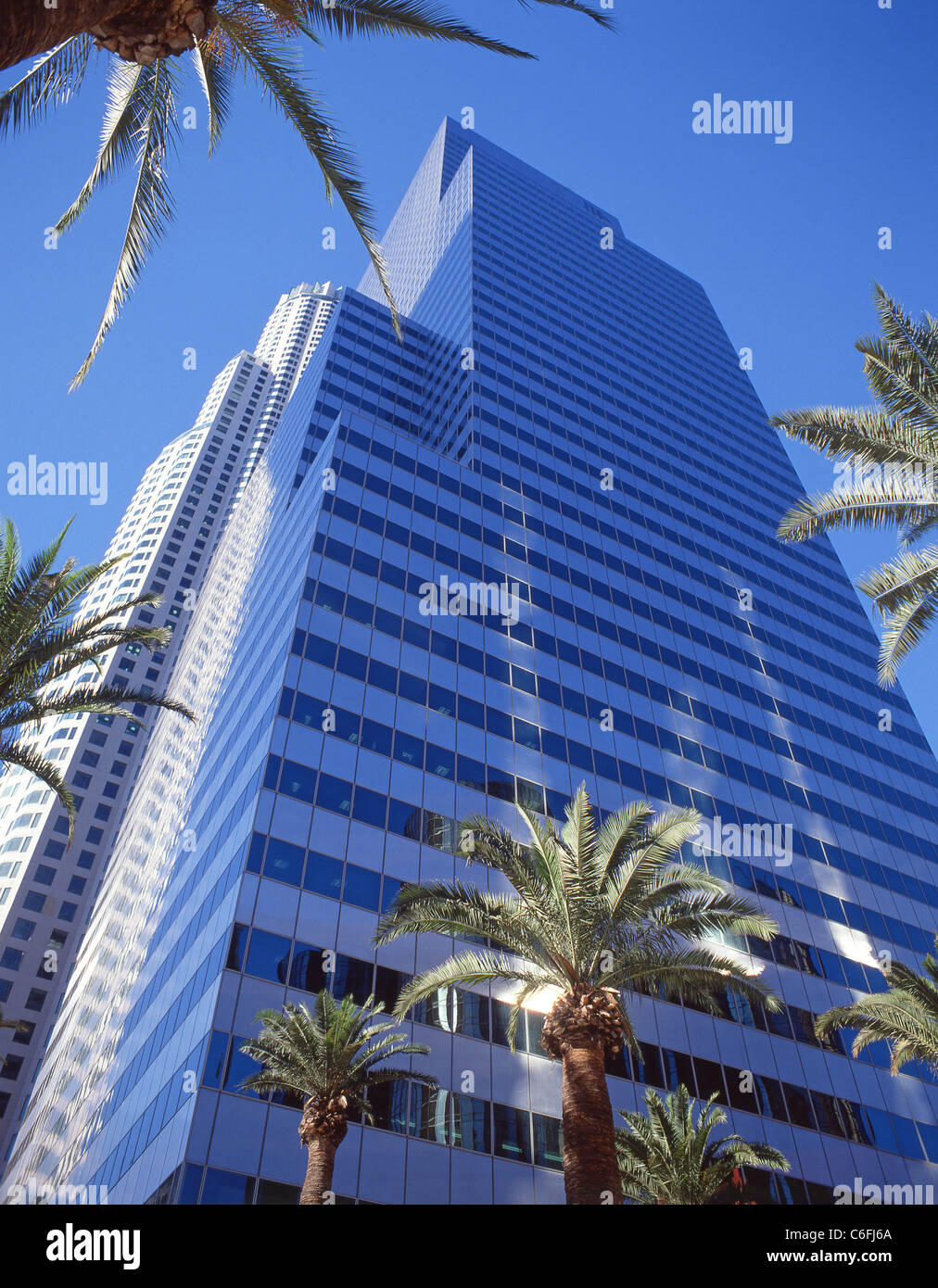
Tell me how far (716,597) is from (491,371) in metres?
23.3

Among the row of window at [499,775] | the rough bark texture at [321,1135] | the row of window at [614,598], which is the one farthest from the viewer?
the row of window at [614,598]

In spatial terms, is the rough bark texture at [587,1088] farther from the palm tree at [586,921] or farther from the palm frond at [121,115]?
the palm frond at [121,115]

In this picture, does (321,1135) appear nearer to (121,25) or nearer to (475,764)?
(475,764)

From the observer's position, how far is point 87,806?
92.4m

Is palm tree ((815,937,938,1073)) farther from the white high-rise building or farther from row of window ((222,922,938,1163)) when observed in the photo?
the white high-rise building

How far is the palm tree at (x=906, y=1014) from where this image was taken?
21234mm

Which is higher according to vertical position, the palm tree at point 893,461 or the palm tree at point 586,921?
the palm tree at point 893,461

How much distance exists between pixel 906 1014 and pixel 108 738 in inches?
3607

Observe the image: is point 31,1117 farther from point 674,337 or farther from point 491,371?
point 674,337

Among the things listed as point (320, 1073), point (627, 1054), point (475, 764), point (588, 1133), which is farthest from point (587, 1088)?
point (475, 764)

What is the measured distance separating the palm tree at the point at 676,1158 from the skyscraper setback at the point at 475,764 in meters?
4.92

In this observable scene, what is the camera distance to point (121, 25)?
6.68 meters

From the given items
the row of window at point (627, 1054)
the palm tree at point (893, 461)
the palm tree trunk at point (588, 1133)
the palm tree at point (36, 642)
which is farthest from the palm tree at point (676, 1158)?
the palm tree at point (36, 642)

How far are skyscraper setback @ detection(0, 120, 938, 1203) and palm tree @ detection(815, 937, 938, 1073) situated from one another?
9250 millimetres
